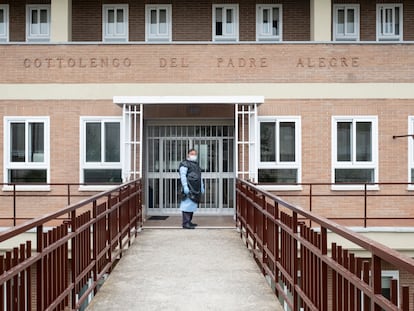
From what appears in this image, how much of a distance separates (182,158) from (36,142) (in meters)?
3.82

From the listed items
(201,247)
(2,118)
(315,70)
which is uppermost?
(315,70)

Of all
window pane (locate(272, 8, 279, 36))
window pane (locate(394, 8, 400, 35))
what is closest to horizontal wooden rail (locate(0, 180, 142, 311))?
window pane (locate(272, 8, 279, 36))

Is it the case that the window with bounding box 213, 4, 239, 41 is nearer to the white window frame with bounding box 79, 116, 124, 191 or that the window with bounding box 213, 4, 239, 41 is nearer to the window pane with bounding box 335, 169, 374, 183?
the white window frame with bounding box 79, 116, 124, 191

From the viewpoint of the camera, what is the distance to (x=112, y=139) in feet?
48.2

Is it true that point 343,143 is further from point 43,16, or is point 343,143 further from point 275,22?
point 43,16

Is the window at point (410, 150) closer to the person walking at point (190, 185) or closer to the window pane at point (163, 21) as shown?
the person walking at point (190, 185)

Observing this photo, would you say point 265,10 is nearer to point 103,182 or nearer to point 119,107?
point 119,107

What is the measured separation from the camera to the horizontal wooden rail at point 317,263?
134 inches

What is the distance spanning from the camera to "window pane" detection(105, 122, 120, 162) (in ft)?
48.2

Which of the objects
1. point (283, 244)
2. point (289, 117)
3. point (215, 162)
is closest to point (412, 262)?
point (283, 244)

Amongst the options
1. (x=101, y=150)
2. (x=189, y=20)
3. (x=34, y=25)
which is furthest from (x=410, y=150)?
(x=34, y=25)

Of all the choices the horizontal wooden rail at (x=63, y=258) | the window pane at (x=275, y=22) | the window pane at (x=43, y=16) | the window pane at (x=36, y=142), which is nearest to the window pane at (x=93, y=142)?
the window pane at (x=36, y=142)

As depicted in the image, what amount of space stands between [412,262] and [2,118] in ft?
43.6

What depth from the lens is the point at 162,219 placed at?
1455cm
